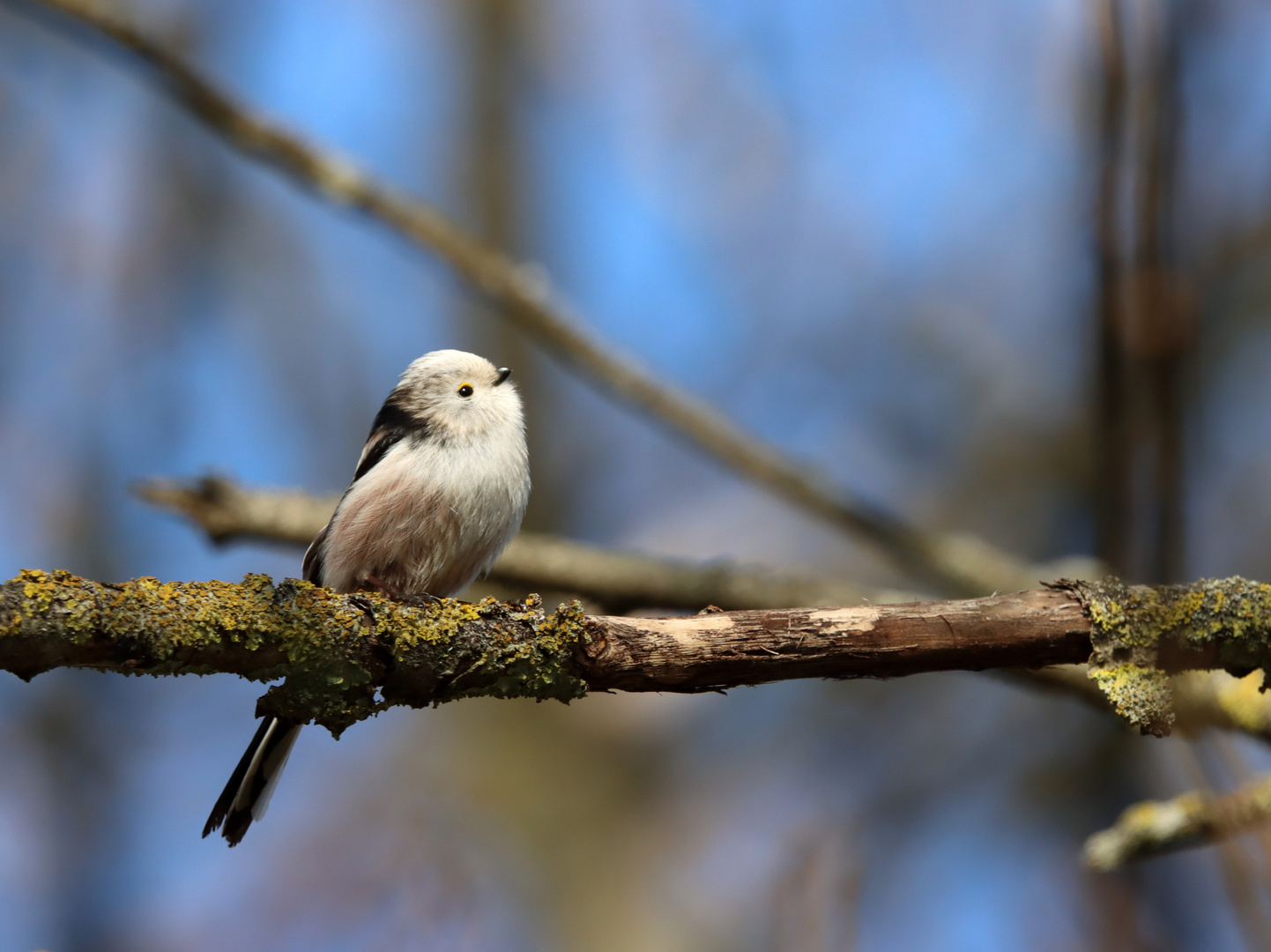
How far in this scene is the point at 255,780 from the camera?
125 inches

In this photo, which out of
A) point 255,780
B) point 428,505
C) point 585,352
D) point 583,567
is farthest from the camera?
point 585,352

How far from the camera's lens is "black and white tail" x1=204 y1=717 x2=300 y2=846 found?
3174 mm

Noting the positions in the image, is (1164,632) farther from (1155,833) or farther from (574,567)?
(574,567)

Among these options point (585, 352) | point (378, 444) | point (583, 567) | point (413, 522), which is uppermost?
point (585, 352)

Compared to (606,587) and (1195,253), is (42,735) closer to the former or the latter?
(606,587)

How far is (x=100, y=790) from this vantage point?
7492 millimetres

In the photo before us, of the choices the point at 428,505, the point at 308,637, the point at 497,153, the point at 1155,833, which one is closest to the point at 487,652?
the point at 308,637

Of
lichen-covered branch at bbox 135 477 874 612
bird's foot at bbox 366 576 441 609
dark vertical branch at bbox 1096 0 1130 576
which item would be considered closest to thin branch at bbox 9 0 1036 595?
lichen-covered branch at bbox 135 477 874 612

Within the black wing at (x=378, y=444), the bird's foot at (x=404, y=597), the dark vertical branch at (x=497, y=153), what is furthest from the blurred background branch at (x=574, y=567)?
the dark vertical branch at (x=497, y=153)

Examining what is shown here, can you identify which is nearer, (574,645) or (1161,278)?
(1161,278)

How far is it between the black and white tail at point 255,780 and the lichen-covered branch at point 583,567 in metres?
1.23

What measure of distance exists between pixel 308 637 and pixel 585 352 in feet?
9.11

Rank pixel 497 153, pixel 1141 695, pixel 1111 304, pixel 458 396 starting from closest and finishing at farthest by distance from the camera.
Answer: pixel 1111 304 → pixel 1141 695 → pixel 458 396 → pixel 497 153

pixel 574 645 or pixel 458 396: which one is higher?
pixel 458 396
